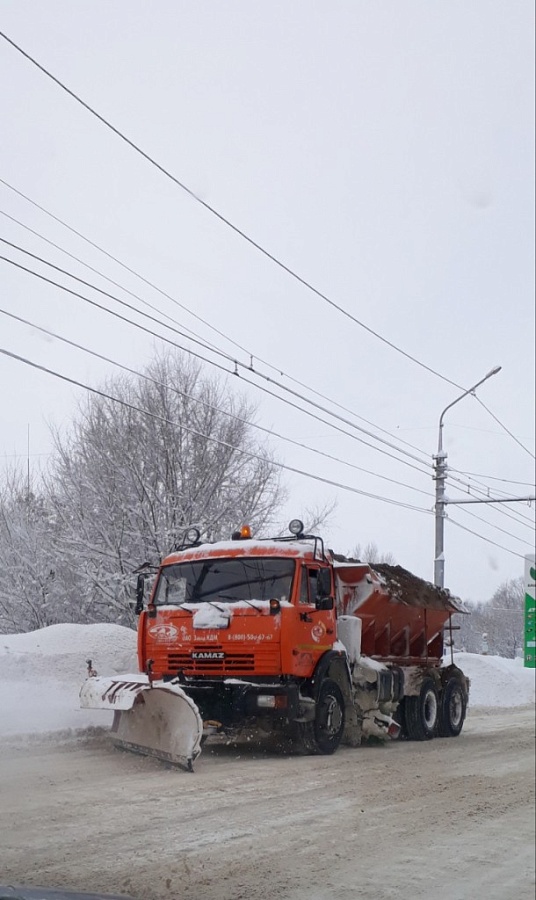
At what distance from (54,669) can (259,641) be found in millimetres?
2024

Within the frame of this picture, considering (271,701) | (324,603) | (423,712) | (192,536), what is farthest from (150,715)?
(423,712)

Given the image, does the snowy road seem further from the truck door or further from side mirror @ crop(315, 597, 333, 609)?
side mirror @ crop(315, 597, 333, 609)

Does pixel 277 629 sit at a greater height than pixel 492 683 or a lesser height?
greater

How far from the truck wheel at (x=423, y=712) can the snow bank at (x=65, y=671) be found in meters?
0.63

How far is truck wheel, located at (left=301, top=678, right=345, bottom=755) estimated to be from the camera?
31.4 feet

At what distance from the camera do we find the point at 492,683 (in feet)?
35.4

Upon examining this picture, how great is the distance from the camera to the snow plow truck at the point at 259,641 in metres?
8.95

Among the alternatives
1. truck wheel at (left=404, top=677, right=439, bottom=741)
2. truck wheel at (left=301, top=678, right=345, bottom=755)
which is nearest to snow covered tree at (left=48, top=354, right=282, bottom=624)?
truck wheel at (left=301, top=678, right=345, bottom=755)

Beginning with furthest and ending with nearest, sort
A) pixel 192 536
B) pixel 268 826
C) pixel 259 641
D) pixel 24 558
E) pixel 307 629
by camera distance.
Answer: pixel 307 629, pixel 259 641, pixel 192 536, pixel 24 558, pixel 268 826

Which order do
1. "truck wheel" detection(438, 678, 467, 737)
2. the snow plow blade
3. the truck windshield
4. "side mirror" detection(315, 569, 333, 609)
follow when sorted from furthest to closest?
"truck wheel" detection(438, 678, 467, 737) < "side mirror" detection(315, 569, 333, 609) < the truck windshield < the snow plow blade

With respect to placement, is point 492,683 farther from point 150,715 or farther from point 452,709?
point 150,715

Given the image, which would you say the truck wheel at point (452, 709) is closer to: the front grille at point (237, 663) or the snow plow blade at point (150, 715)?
the front grille at point (237, 663)

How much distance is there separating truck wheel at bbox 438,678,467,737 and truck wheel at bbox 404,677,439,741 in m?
0.19

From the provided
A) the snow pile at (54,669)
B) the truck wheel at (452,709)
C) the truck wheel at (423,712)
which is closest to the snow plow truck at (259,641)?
the snow pile at (54,669)
